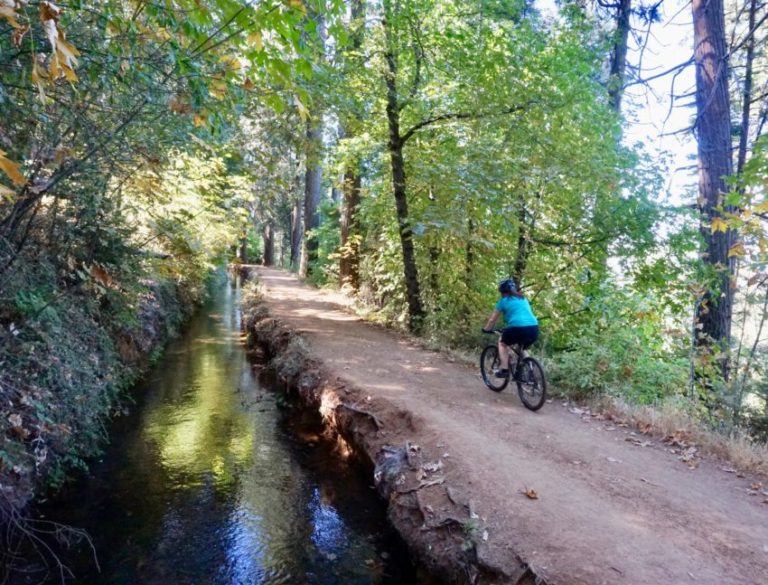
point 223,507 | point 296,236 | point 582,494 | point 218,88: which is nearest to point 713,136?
point 582,494

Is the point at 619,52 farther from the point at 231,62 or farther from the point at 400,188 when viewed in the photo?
the point at 231,62

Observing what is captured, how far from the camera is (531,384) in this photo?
7.60 meters

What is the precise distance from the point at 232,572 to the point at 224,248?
11395 millimetres

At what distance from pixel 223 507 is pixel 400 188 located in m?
8.44

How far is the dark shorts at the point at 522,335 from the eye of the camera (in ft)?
25.0

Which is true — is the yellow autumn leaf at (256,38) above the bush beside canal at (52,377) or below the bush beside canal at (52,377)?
above

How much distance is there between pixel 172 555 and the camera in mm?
4980

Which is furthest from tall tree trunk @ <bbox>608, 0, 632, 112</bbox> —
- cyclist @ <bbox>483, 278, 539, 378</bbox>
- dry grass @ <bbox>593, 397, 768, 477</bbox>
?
dry grass @ <bbox>593, 397, 768, 477</bbox>

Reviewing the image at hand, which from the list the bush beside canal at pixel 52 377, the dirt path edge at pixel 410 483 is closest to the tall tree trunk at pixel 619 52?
the dirt path edge at pixel 410 483

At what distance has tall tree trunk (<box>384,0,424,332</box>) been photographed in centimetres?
1133

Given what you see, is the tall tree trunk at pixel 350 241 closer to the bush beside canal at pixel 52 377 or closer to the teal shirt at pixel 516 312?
the bush beside canal at pixel 52 377

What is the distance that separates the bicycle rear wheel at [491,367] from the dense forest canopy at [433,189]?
3.79 feet

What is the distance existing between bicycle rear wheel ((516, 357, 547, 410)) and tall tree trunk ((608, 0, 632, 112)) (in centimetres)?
875

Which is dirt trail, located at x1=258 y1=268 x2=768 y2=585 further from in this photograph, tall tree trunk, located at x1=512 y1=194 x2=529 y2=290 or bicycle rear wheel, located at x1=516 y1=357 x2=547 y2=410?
tall tree trunk, located at x1=512 y1=194 x2=529 y2=290
